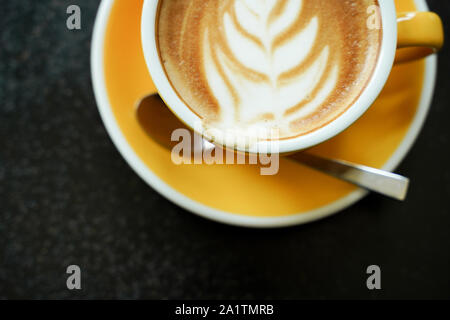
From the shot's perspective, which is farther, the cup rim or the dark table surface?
the dark table surface

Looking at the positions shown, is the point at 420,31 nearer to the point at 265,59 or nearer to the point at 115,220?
the point at 265,59

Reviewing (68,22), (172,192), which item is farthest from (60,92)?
(172,192)

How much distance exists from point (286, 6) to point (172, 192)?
Answer: 0.39 metres

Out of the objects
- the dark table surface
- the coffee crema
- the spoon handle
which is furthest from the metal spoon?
the dark table surface

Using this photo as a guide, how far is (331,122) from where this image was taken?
648mm

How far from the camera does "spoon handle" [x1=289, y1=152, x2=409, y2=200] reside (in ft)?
2.36

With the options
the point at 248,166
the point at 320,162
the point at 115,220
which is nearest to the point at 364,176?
the point at 320,162

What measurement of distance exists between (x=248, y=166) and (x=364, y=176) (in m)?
0.21

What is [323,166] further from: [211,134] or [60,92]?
[60,92]

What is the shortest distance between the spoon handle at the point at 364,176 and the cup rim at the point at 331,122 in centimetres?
13

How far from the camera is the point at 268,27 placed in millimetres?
680

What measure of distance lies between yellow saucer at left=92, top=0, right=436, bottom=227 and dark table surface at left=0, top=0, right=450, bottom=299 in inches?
6.6

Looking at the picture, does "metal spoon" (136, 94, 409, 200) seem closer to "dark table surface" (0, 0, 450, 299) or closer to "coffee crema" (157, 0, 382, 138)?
"coffee crema" (157, 0, 382, 138)

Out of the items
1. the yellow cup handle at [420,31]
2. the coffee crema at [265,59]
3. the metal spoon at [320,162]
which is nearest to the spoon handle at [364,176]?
the metal spoon at [320,162]
